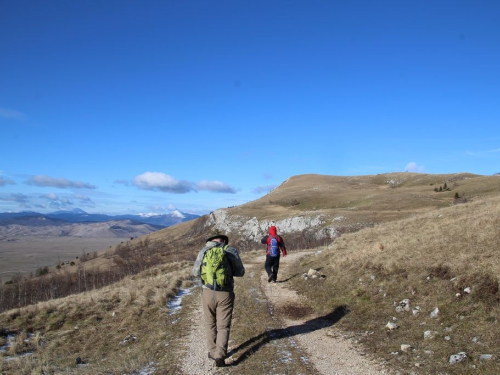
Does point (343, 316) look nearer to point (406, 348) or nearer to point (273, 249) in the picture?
point (406, 348)

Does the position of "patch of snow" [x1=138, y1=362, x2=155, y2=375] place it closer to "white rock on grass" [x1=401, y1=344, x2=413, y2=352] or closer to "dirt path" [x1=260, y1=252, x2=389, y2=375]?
"dirt path" [x1=260, y1=252, x2=389, y2=375]

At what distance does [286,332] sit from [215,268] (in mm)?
3489

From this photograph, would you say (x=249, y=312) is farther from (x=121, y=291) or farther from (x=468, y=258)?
(x=121, y=291)

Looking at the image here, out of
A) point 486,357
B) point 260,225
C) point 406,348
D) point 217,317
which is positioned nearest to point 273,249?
point 217,317

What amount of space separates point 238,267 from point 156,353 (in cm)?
333

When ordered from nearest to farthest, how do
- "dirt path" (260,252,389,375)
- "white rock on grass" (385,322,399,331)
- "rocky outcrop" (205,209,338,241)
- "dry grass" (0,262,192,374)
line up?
"dirt path" (260,252,389,375) → "dry grass" (0,262,192,374) → "white rock on grass" (385,322,399,331) → "rocky outcrop" (205,209,338,241)

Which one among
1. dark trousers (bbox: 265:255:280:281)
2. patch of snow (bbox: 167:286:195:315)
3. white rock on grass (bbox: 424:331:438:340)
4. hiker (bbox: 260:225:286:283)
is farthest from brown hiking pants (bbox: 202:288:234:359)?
dark trousers (bbox: 265:255:280:281)

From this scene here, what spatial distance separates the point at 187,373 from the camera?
7.79 meters

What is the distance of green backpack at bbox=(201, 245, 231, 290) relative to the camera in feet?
27.5

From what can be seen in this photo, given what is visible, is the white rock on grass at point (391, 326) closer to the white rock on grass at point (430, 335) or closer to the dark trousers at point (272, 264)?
the white rock on grass at point (430, 335)

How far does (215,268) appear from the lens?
8.42 meters

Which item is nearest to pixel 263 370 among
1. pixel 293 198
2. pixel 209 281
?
pixel 209 281

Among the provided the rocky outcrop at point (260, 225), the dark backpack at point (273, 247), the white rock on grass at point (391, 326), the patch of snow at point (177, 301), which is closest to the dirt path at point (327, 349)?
the white rock on grass at point (391, 326)

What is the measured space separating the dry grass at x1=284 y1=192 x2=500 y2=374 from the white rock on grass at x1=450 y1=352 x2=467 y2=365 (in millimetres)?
111
